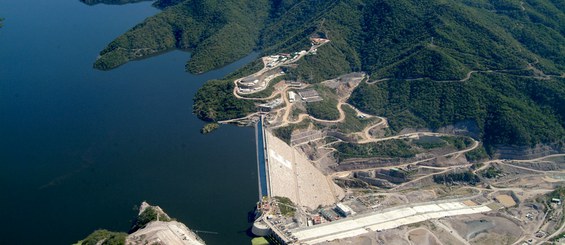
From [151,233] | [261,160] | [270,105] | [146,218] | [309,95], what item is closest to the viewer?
[151,233]

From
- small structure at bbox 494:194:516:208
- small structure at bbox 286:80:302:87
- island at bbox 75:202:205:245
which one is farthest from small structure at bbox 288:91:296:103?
small structure at bbox 494:194:516:208

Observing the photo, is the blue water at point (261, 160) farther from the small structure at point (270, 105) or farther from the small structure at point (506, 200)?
the small structure at point (506, 200)

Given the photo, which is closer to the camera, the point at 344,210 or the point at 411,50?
the point at 344,210

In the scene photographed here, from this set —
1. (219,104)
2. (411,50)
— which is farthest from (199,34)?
(411,50)

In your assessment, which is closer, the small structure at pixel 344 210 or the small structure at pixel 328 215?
the small structure at pixel 328 215

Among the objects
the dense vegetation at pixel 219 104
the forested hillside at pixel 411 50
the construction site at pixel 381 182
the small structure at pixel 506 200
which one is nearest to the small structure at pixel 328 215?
the construction site at pixel 381 182

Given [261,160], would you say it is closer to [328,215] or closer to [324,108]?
[328,215]
